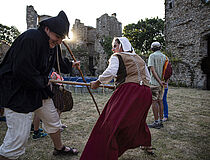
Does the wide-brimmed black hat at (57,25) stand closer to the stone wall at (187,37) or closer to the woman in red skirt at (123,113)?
the woman in red skirt at (123,113)

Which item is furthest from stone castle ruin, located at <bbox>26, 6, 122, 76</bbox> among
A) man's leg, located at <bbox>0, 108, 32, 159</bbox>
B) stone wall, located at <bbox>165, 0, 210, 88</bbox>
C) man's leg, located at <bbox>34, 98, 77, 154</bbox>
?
man's leg, located at <bbox>0, 108, 32, 159</bbox>

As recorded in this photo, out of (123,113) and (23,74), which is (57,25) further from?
(123,113)

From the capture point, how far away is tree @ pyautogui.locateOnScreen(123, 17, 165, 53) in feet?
101

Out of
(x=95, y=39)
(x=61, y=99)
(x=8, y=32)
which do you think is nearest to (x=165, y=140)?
(x=61, y=99)

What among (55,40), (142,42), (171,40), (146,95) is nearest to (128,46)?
(146,95)

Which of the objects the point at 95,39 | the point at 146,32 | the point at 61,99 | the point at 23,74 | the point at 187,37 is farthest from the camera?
the point at 146,32

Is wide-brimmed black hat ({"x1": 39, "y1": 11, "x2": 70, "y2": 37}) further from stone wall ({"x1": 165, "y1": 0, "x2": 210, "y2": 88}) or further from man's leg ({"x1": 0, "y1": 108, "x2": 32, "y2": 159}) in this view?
stone wall ({"x1": 165, "y1": 0, "x2": 210, "y2": 88})

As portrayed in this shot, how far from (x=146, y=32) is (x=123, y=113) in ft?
106

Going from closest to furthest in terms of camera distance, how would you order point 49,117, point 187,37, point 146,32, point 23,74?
point 23,74 → point 49,117 → point 187,37 → point 146,32

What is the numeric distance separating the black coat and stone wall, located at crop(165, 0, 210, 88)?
12782 millimetres

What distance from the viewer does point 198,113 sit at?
4816 millimetres

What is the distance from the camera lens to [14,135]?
5.20 ft

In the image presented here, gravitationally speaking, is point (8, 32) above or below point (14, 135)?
above

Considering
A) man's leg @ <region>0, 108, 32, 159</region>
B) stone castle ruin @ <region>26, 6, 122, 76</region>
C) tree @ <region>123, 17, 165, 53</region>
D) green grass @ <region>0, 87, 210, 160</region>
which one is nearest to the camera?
man's leg @ <region>0, 108, 32, 159</region>
